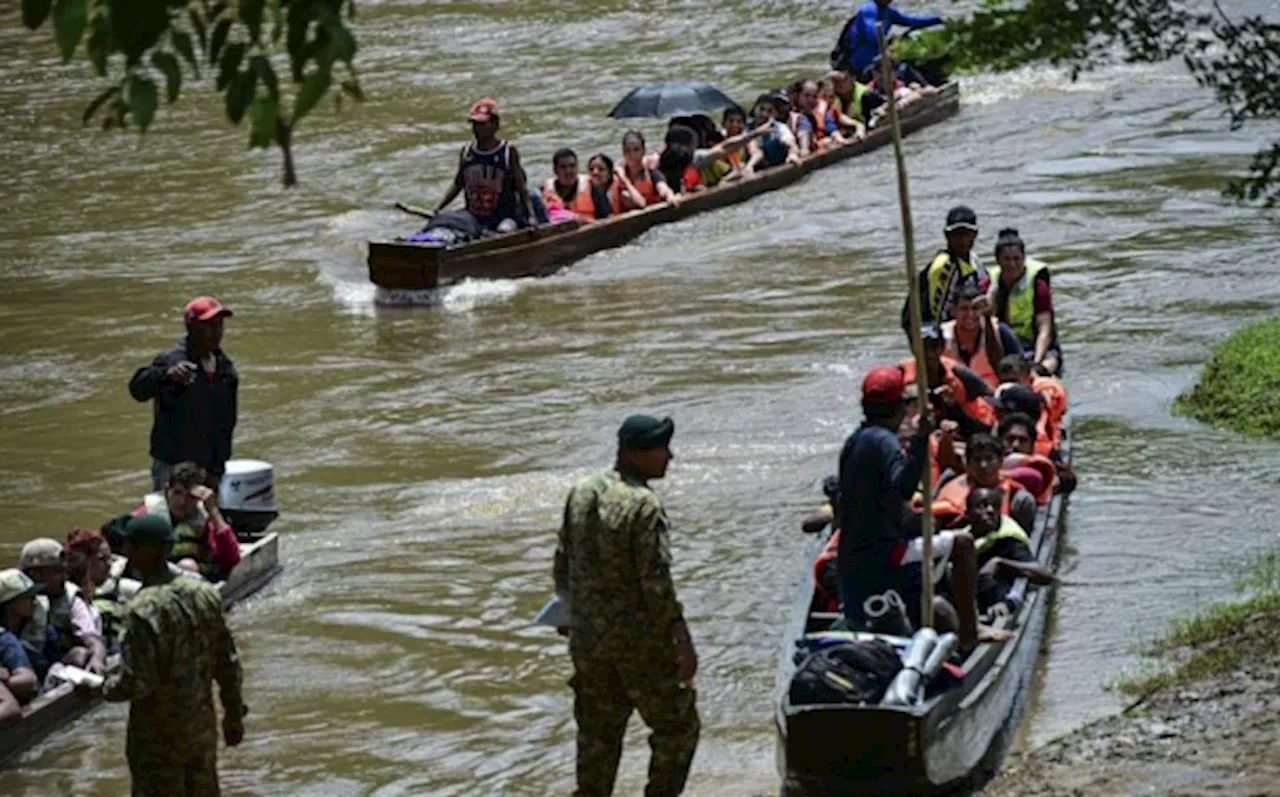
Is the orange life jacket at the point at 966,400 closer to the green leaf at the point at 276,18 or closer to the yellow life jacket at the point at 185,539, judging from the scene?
the yellow life jacket at the point at 185,539

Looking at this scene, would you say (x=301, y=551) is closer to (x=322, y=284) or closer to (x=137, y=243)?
(x=322, y=284)

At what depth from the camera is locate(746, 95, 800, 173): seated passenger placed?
26281mm

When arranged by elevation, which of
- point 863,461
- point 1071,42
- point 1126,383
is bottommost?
point 1126,383

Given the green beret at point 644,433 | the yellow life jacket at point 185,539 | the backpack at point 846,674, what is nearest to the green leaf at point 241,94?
the green beret at point 644,433

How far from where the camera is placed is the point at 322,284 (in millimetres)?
24188

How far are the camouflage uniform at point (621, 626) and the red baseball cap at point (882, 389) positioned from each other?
147 cm

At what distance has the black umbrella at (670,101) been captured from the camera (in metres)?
25.2

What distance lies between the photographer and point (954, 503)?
41.1 feet

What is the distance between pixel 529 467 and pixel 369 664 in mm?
4058

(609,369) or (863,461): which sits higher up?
(863,461)

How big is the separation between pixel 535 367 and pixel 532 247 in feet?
8.61

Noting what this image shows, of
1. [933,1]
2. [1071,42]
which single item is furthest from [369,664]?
[933,1]

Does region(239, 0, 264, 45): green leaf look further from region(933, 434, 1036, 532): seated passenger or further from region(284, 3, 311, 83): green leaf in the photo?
region(933, 434, 1036, 532): seated passenger

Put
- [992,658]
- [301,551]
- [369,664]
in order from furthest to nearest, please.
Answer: [301,551]
[369,664]
[992,658]
